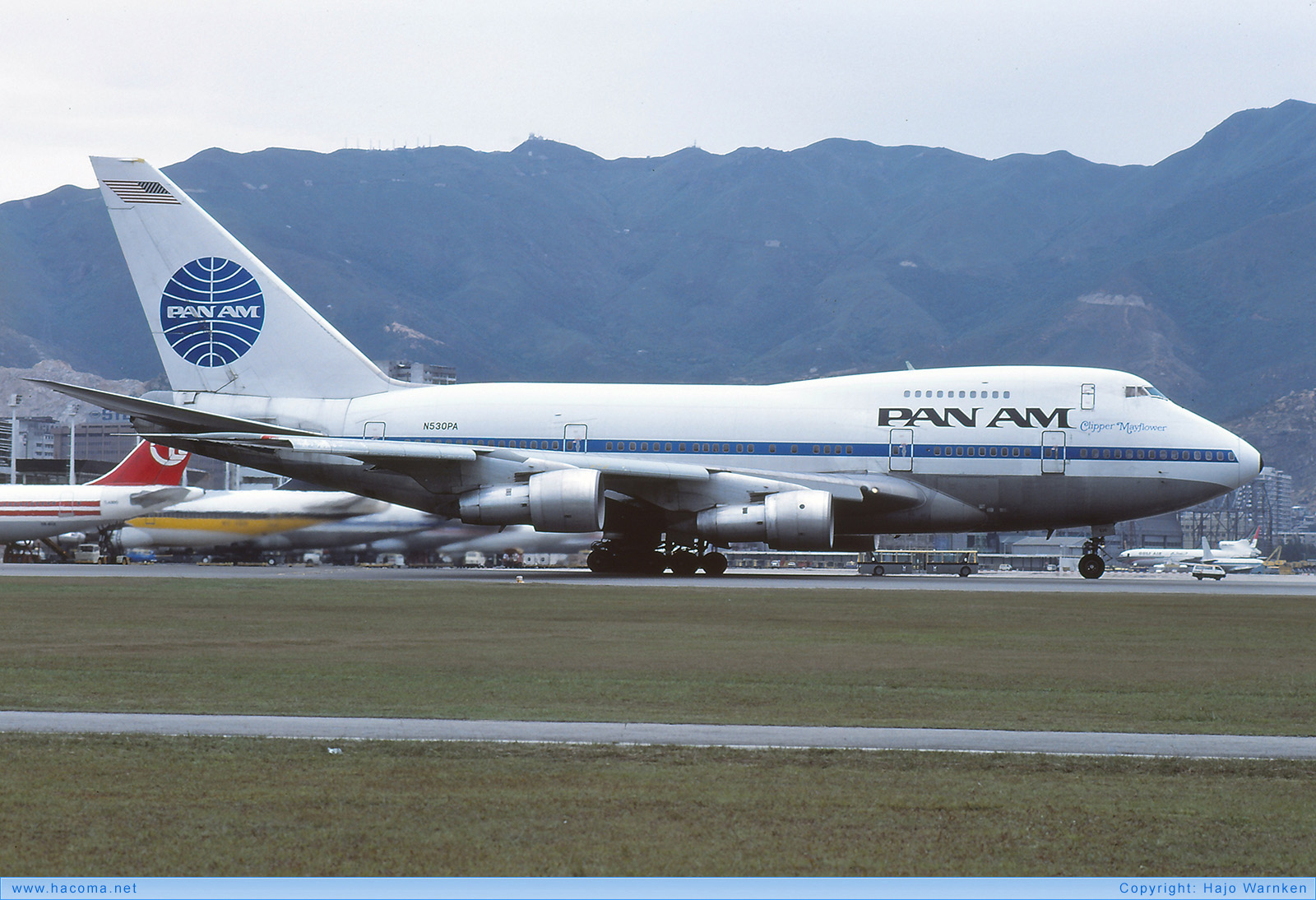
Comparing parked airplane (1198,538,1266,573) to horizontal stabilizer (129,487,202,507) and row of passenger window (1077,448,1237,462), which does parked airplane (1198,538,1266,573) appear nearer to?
row of passenger window (1077,448,1237,462)

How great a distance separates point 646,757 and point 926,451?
99.1 feet

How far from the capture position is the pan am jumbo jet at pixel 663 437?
38.9 metres

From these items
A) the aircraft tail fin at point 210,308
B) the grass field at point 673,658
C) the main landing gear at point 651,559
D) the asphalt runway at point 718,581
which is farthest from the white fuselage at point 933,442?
the grass field at point 673,658

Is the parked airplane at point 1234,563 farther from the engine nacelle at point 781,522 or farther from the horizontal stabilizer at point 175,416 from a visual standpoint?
the horizontal stabilizer at point 175,416

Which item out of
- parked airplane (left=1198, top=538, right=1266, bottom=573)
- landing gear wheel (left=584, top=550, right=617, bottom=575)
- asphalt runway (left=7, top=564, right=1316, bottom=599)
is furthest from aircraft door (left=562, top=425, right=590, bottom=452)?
parked airplane (left=1198, top=538, right=1266, bottom=573)

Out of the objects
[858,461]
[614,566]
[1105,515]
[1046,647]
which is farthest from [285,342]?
[1046,647]

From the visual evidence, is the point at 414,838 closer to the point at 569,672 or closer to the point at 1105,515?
the point at 569,672

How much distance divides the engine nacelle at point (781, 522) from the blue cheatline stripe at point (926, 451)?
6.16 feet

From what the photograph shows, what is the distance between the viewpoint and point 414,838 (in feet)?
27.0

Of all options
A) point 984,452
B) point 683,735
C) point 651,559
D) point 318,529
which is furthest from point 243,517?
point 683,735

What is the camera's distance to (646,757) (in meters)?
11.0

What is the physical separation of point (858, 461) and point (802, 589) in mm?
5939

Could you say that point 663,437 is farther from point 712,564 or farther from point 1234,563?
point 1234,563

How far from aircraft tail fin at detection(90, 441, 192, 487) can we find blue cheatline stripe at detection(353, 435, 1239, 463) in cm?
2565
